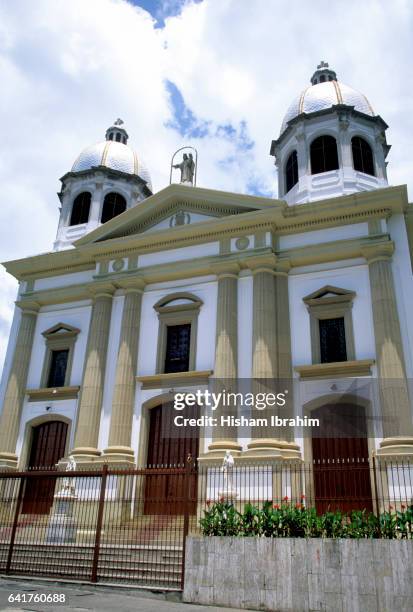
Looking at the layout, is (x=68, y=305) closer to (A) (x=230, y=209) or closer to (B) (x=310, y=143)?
(A) (x=230, y=209)

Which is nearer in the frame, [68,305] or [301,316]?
[301,316]

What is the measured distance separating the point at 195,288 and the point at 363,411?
278 inches

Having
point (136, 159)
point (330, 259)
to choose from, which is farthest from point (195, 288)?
point (136, 159)

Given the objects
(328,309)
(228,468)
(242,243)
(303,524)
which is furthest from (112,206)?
(303,524)

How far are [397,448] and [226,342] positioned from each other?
5958 mm

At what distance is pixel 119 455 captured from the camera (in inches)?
668

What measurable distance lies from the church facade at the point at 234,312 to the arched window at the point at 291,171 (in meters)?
0.07

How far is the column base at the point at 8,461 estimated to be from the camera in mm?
18719

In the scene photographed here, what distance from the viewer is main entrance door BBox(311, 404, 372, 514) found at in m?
14.4

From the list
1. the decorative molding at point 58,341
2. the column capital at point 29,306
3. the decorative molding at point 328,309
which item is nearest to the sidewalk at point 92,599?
the decorative molding at point 328,309

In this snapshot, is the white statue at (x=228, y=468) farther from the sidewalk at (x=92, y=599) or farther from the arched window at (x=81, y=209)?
the arched window at (x=81, y=209)

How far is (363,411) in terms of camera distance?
619 inches

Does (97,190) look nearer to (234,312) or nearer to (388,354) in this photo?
(234,312)

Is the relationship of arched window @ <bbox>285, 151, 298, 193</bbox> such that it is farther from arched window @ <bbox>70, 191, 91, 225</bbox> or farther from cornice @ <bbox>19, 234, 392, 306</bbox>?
arched window @ <bbox>70, 191, 91, 225</bbox>
